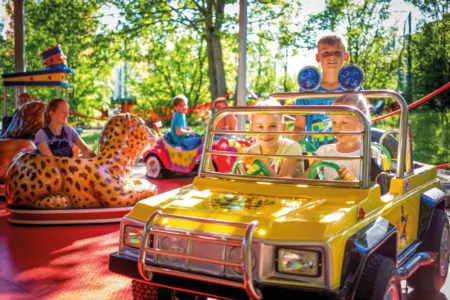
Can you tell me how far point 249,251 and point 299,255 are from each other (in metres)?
0.25

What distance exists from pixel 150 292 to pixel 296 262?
0.92 meters

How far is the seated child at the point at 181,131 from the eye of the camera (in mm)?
9453

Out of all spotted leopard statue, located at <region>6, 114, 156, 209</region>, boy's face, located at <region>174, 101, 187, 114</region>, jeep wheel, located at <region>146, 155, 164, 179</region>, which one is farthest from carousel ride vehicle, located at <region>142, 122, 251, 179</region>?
spotted leopard statue, located at <region>6, 114, 156, 209</region>

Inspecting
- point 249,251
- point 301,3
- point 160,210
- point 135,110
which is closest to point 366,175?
point 249,251

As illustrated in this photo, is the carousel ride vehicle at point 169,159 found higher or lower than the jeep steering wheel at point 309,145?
lower

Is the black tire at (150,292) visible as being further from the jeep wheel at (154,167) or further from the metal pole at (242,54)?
the jeep wheel at (154,167)

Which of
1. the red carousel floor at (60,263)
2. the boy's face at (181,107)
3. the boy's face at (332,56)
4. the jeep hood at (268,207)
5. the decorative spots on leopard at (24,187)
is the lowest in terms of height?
the red carousel floor at (60,263)

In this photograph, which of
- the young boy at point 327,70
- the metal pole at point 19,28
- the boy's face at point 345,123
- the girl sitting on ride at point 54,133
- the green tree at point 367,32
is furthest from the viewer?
the green tree at point 367,32

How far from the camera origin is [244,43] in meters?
8.49

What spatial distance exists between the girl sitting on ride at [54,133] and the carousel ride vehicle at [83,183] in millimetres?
181

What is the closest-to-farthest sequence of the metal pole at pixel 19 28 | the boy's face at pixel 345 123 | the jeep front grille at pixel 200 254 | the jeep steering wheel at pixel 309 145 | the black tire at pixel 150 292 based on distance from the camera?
the jeep front grille at pixel 200 254, the black tire at pixel 150 292, the boy's face at pixel 345 123, the jeep steering wheel at pixel 309 145, the metal pole at pixel 19 28

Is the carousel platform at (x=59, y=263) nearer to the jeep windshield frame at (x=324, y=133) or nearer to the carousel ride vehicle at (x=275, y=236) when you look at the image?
the carousel ride vehicle at (x=275, y=236)

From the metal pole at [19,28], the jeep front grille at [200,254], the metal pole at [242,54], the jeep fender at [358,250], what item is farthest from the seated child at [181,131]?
the jeep fender at [358,250]

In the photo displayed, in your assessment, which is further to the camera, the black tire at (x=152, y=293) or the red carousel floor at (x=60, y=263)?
the red carousel floor at (x=60, y=263)
